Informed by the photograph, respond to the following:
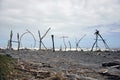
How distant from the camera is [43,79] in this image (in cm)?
1010

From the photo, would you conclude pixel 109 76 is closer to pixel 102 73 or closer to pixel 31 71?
pixel 102 73

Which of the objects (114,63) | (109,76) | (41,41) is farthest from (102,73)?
(41,41)

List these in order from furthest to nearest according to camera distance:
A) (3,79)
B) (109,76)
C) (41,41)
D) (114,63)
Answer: (41,41) → (114,63) → (109,76) → (3,79)

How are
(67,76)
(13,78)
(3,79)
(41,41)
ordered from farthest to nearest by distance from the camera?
1. (41,41)
2. (67,76)
3. (13,78)
4. (3,79)

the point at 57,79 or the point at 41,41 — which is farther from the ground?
the point at 41,41

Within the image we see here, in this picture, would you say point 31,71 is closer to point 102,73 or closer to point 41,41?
point 102,73

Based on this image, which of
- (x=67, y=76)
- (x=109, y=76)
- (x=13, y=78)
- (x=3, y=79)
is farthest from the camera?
(x=109, y=76)

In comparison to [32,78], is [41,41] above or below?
above

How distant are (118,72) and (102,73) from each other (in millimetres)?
801

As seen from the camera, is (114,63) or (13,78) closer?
(13,78)

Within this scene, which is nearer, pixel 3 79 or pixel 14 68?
pixel 3 79

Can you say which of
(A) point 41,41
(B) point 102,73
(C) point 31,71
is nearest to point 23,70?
(C) point 31,71

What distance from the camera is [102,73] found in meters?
13.1

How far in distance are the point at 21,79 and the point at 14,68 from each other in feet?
4.81
